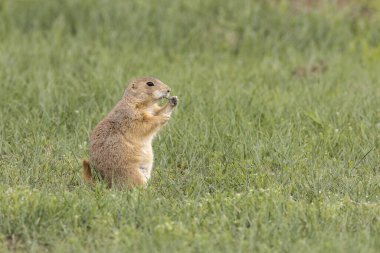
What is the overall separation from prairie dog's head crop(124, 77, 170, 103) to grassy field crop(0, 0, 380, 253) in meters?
0.63

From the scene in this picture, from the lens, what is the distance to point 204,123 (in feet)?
27.1

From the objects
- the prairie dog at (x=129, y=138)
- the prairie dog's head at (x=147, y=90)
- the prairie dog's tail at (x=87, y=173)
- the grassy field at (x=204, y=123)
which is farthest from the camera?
the prairie dog's head at (x=147, y=90)

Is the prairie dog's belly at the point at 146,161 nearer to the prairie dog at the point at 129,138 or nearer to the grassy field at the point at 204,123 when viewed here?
the prairie dog at the point at 129,138

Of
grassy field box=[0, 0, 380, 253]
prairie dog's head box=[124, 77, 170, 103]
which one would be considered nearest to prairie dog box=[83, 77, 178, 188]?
prairie dog's head box=[124, 77, 170, 103]

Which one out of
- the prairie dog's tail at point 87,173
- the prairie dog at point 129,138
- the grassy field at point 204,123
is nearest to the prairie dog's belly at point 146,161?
the prairie dog at point 129,138

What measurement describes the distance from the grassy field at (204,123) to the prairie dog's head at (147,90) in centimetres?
Result: 63

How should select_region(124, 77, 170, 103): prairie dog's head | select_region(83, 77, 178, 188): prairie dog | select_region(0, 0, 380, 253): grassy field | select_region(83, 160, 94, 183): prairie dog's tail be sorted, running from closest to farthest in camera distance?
select_region(0, 0, 380, 253): grassy field < select_region(83, 77, 178, 188): prairie dog < select_region(83, 160, 94, 183): prairie dog's tail < select_region(124, 77, 170, 103): prairie dog's head

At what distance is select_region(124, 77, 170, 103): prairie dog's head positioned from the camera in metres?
7.14

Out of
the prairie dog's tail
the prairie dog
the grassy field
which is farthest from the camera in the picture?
the prairie dog's tail

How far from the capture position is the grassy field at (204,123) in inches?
229

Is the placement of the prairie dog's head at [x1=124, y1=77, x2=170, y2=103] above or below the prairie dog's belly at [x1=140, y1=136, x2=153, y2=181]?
above

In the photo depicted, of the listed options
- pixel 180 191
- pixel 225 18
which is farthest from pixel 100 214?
pixel 225 18

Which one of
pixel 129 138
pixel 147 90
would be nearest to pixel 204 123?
pixel 147 90

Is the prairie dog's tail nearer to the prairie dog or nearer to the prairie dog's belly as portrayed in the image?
the prairie dog
